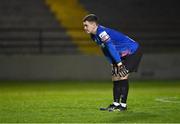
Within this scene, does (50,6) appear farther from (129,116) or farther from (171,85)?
(129,116)

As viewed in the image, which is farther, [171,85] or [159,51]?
[159,51]

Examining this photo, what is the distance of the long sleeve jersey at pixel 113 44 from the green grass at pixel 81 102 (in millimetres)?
1011

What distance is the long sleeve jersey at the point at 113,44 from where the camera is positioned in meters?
10.1

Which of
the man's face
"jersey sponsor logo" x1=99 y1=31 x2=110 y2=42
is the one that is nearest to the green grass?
"jersey sponsor logo" x1=99 y1=31 x2=110 y2=42

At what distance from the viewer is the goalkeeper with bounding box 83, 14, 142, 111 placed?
1013 centimetres

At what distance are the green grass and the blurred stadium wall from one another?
2.50 feet

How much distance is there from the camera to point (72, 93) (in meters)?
14.5

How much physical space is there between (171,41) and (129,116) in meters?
10.1

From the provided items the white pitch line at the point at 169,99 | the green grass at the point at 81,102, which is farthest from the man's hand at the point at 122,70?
the white pitch line at the point at 169,99

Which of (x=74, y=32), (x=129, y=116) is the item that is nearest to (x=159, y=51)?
(x=74, y=32)

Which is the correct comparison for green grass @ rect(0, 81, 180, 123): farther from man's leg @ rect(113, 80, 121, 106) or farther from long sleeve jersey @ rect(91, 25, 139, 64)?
long sleeve jersey @ rect(91, 25, 139, 64)

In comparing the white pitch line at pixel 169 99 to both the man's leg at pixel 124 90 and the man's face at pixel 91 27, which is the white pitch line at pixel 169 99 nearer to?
the man's leg at pixel 124 90

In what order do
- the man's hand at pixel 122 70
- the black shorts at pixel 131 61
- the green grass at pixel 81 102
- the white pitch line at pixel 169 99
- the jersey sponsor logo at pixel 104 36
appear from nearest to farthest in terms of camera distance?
the green grass at pixel 81 102, the jersey sponsor logo at pixel 104 36, the man's hand at pixel 122 70, the black shorts at pixel 131 61, the white pitch line at pixel 169 99

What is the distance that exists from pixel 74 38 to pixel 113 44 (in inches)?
399
